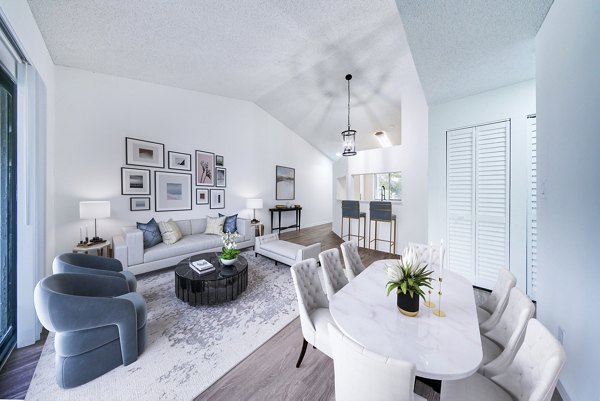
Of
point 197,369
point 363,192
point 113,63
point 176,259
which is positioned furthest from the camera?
point 363,192

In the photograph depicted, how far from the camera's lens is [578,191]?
129 cm

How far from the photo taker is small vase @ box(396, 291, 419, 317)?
1.26 meters

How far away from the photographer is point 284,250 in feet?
11.8

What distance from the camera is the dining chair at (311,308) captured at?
4.82 ft

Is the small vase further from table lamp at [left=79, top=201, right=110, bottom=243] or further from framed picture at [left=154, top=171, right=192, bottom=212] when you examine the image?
framed picture at [left=154, top=171, right=192, bottom=212]

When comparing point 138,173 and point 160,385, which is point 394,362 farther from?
point 138,173

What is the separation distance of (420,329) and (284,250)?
8.60 ft

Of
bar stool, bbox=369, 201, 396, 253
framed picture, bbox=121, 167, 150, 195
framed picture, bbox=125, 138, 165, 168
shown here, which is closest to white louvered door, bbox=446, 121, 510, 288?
bar stool, bbox=369, 201, 396, 253

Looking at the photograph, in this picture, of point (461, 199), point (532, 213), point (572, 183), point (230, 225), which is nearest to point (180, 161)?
point (230, 225)

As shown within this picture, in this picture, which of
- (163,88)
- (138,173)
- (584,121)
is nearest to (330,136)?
(163,88)

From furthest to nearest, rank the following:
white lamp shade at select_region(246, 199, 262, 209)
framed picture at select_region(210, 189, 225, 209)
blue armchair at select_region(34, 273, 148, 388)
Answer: white lamp shade at select_region(246, 199, 262, 209), framed picture at select_region(210, 189, 225, 209), blue armchair at select_region(34, 273, 148, 388)

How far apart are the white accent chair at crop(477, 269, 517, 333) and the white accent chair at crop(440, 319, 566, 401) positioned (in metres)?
0.52

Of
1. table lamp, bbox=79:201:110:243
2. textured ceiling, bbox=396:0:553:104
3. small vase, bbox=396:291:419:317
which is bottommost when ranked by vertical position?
small vase, bbox=396:291:419:317

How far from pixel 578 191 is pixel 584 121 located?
1.39 ft
